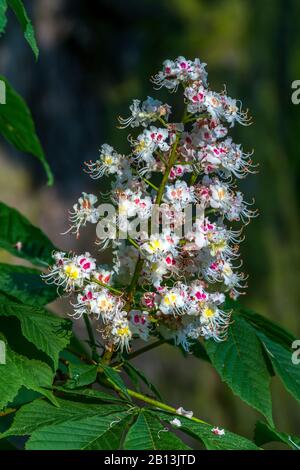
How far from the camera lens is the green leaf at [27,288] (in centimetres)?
136

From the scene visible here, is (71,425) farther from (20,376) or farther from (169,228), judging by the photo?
(169,228)

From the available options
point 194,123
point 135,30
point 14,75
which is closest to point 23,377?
point 194,123

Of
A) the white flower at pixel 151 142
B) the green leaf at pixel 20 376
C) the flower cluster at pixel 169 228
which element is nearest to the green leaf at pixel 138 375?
the flower cluster at pixel 169 228

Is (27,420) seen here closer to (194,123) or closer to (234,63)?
(194,123)

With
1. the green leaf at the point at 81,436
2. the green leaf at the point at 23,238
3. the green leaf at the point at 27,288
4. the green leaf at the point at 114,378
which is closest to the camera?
the green leaf at the point at 81,436

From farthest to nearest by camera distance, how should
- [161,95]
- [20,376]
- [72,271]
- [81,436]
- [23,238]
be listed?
[161,95], [23,238], [72,271], [20,376], [81,436]

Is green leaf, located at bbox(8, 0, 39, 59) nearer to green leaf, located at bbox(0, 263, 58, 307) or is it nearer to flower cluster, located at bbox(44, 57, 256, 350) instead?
flower cluster, located at bbox(44, 57, 256, 350)

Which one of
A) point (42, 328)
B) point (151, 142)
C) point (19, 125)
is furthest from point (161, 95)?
point (42, 328)

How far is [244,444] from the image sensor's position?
108 cm

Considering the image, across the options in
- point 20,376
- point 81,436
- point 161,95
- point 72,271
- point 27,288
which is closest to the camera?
point 81,436

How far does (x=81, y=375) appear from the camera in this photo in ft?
3.83

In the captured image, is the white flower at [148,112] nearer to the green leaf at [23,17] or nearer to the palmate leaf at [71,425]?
the green leaf at [23,17]

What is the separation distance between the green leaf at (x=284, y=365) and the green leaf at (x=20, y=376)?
40 cm

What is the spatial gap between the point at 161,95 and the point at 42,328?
359 cm
